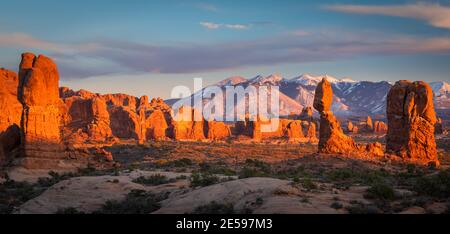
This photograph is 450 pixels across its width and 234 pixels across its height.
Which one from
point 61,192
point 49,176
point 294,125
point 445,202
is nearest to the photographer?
point 445,202

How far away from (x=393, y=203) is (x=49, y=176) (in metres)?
19.5

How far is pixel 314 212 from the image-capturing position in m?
13.6

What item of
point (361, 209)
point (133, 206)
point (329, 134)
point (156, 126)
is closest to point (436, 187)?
point (361, 209)

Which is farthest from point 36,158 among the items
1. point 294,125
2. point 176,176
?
point 294,125

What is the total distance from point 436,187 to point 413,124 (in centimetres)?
2120

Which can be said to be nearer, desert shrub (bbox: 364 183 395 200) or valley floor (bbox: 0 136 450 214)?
valley floor (bbox: 0 136 450 214)

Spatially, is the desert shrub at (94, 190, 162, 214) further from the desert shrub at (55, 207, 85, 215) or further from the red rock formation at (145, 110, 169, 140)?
the red rock formation at (145, 110, 169, 140)

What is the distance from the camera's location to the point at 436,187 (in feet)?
53.2

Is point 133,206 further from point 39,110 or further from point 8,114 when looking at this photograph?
point 8,114

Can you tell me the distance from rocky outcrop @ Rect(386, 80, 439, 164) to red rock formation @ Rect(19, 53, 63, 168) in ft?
72.8

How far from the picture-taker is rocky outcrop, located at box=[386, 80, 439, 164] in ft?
120

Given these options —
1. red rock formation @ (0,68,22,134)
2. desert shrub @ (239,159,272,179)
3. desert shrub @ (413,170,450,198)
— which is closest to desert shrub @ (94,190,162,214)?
desert shrub @ (239,159,272,179)

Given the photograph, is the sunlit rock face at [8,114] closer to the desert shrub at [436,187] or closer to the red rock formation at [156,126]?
the desert shrub at [436,187]

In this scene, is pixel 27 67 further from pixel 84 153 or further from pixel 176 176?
pixel 176 176
